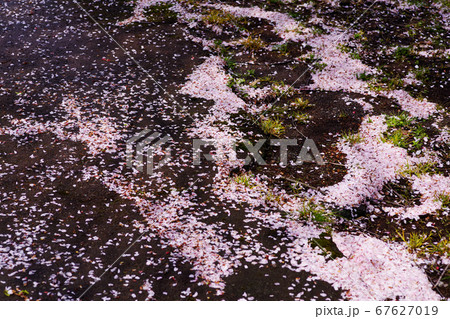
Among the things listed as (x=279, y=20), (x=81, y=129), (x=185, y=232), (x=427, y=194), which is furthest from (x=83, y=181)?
(x=279, y=20)

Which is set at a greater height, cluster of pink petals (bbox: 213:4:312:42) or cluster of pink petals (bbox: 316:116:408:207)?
cluster of pink petals (bbox: 213:4:312:42)

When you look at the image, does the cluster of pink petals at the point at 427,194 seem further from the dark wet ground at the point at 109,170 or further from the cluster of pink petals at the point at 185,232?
the cluster of pink petals at the point at 185,232

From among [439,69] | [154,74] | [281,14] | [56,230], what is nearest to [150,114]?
[154,74]

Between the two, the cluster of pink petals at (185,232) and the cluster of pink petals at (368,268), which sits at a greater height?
the cluster of pink petals at (368,268)

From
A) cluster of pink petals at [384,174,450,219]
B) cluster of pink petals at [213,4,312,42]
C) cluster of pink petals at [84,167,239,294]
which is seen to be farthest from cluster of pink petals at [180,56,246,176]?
cluster of pink petals at [384,174,450,219]

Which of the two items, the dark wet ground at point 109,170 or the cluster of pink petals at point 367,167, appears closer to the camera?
the dark wet ground at point 109,170

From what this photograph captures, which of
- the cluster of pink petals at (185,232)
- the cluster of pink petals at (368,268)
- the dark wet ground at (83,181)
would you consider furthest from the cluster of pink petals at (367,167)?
the cluster of pink petals at (185,232)

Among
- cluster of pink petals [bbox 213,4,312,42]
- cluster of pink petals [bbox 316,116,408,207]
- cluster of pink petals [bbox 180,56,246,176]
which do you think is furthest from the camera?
cluster of pink petals [bbox 213,4,312,42]

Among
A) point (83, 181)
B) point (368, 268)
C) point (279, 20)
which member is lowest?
point (83, 181)

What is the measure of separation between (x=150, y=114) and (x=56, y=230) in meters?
3.82

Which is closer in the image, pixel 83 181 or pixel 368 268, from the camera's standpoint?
pixel 368 268

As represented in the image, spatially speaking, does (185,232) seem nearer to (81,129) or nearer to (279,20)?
(81,129)

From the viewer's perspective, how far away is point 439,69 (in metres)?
10.3

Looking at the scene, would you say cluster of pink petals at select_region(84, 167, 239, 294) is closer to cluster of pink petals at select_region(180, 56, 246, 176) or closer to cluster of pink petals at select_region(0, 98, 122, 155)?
cluster of pink petals at select_region(0, 98, 122, 155)
